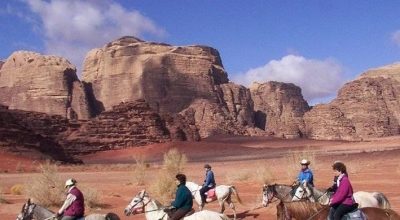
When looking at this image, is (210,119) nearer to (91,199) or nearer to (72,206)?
(91,199)

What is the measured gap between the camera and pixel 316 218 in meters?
8.69

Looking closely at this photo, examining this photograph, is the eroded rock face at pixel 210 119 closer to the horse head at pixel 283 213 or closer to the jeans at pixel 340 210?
the horse head at pixel 283 213

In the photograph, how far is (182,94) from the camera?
115m

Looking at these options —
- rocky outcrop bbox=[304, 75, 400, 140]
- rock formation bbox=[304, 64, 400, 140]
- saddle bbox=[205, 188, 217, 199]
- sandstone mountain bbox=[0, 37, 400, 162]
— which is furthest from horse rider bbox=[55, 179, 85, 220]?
rock formation bbox=[304, 64, 400, 140]

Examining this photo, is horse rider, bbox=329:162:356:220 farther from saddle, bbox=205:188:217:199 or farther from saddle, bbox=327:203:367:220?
saddle, bbox=205:188:217:199

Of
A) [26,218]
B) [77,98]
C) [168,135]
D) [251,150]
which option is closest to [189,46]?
[77,98]

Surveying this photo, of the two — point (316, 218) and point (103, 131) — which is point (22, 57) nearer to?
point (103, 131)

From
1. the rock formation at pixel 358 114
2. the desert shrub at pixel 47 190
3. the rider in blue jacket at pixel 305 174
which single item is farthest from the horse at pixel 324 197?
the rock formation at pixel 358 114

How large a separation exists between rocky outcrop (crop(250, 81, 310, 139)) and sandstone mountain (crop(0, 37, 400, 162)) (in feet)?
1.17

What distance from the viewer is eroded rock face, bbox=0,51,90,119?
106 m

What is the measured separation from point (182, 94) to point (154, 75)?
7.52 m

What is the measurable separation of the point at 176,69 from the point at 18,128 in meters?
71.4

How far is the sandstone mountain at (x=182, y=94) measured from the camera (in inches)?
4186

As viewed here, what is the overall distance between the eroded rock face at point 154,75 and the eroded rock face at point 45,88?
8.98 meters
